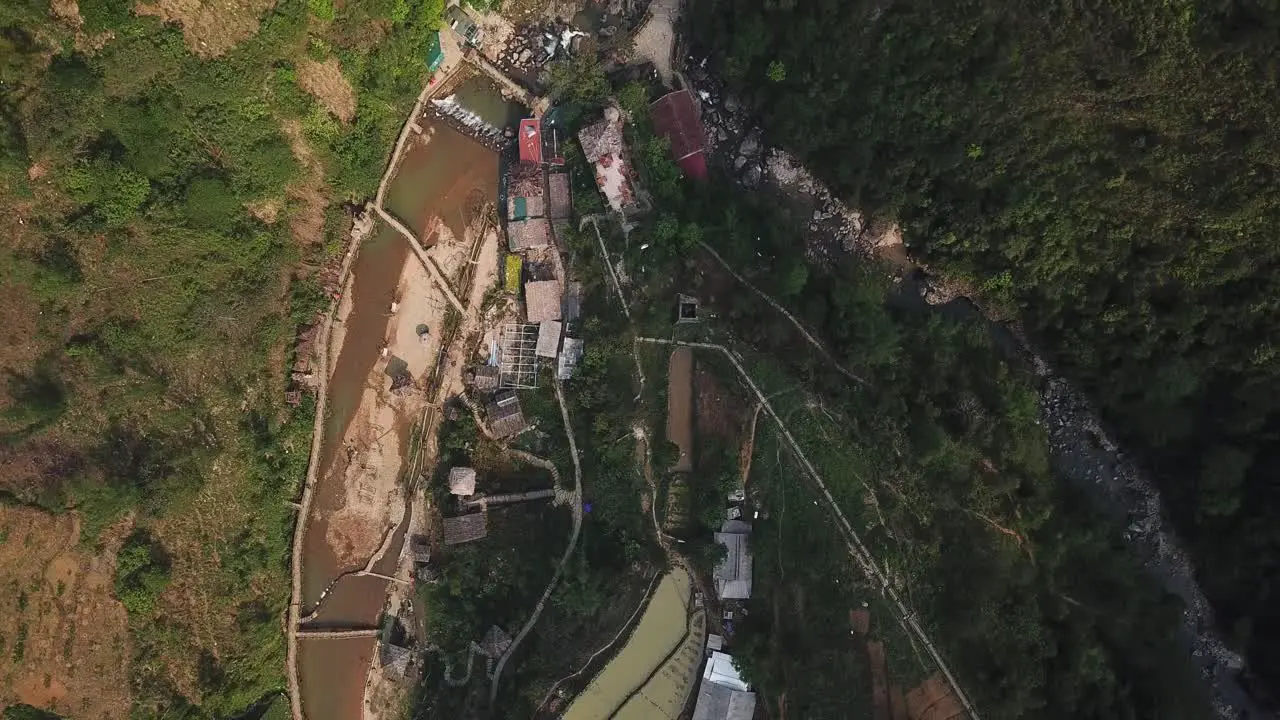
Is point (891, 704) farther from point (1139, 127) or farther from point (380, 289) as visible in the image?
point (380, 289)

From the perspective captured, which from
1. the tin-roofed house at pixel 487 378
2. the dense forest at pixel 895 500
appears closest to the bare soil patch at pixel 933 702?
the dense forest at pixel 895 500

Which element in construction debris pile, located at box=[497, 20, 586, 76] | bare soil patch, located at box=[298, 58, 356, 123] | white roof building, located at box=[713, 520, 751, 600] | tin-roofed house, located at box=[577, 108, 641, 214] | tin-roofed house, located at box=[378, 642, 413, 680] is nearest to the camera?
white roof building, located at box=[713, 520, 751, 600]

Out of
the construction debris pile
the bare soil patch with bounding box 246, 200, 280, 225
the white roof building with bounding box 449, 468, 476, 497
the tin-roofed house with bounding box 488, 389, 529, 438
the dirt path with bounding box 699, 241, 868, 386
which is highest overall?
the construction debris pile

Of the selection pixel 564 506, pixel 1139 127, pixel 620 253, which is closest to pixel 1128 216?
pixel 1139 127

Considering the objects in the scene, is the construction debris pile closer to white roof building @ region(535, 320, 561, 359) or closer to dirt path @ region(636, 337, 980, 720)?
white roof building @ region(535, 320, 561, 359)

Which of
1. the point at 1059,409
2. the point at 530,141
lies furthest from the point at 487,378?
the point at 1059,409

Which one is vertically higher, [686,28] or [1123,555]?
[686,28]

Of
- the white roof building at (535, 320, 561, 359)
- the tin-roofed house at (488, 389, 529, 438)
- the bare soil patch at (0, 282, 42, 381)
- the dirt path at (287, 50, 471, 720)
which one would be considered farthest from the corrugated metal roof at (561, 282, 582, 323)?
the bare soil patch at (0, 282, 42, 381)

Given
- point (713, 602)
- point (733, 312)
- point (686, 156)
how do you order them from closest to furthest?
1. point (713, 602)
2. point (733, 312)
3. point (686, 156)
